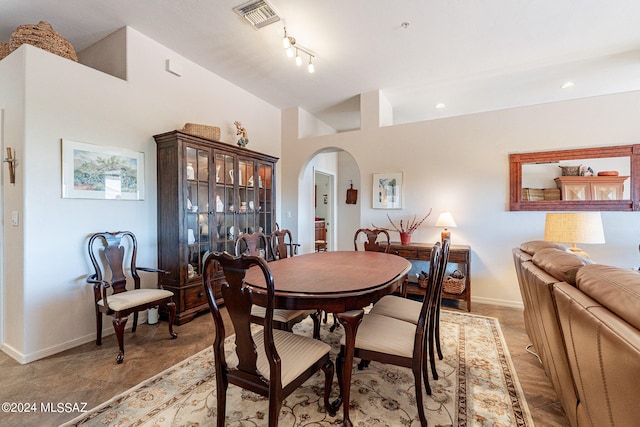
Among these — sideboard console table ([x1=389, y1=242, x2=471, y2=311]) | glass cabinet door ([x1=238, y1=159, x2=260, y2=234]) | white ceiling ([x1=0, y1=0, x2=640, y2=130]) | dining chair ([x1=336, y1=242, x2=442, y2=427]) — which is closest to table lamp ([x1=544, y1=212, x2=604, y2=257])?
sideboard console table ([x1=389, y1=242, x2=471, y2=311])

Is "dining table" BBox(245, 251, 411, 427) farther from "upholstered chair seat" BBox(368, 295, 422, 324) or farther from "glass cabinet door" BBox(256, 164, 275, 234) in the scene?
"glass cabinet door" BBox(256, 164, 275, 234)

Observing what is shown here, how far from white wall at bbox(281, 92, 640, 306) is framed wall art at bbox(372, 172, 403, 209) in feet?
0.27

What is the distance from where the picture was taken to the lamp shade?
96.0 inches

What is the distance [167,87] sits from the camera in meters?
3.23

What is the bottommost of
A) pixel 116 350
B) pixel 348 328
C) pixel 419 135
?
pixel 116 350

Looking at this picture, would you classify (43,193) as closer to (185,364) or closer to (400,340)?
(185,364)

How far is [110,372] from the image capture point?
2074 millimetres

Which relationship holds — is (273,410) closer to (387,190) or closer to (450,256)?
(450,256)

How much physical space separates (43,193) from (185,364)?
1.76 metres

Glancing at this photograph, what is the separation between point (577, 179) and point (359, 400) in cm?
342

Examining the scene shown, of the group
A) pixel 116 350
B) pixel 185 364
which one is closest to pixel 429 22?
pixel 185 364

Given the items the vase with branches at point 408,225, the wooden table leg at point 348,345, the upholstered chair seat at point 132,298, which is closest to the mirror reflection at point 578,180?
the vase with branches at point 408,225

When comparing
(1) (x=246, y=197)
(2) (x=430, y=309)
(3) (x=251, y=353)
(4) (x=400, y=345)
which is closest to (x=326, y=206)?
(1) (x=246, y=197)

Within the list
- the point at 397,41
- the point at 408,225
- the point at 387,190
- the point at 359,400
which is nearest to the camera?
the point at 359,400
